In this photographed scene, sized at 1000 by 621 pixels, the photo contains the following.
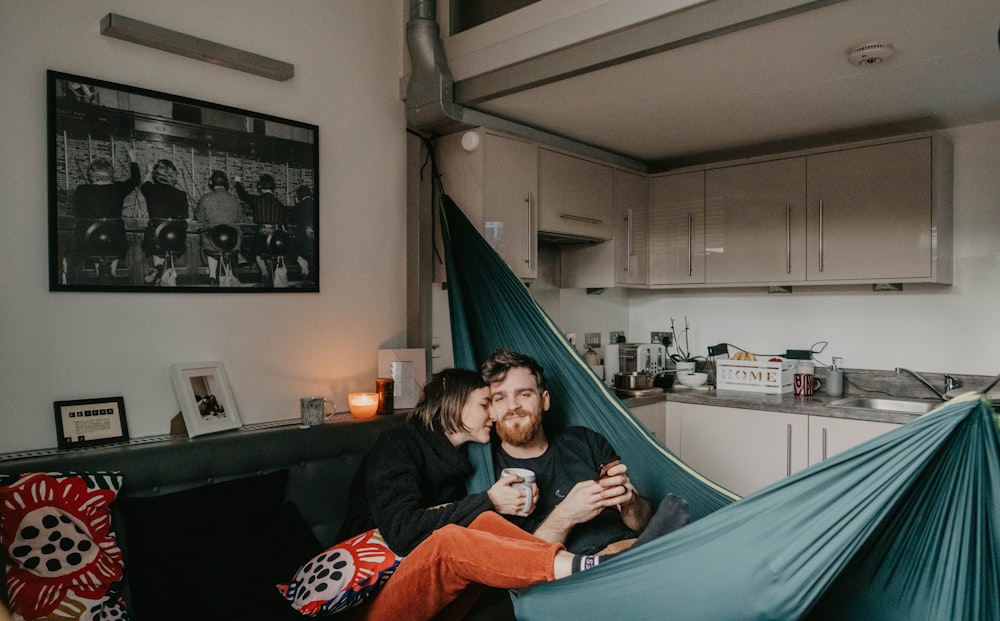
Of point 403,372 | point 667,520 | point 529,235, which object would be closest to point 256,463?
point 403,372

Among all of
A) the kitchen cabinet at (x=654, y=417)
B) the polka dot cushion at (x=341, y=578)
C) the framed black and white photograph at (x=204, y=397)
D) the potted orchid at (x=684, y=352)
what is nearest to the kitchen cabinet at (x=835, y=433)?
the kitchen cabinet at (x=654, y=417)

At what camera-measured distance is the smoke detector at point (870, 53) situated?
2.25 meters

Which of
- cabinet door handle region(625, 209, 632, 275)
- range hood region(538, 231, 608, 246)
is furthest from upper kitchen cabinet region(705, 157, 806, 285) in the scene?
range hood region(538, 231, 608, 246)

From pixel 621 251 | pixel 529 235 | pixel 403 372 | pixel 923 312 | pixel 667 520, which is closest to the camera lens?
pixel 667 520

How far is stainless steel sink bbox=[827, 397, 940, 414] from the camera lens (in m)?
3.25

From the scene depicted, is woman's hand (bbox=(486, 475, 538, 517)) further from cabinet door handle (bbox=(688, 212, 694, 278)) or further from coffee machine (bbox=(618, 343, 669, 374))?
cabinet door handle (bbox=(688, 212, 694, 278))

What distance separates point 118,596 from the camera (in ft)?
5.99

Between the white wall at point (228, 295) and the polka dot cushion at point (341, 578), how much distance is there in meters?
0.84

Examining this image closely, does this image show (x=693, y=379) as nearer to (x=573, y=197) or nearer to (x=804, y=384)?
(x=804, y=384)

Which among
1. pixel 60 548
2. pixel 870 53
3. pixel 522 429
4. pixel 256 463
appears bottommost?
pixel 60 548

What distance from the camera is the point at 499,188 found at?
9.93 ft

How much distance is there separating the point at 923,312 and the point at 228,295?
320 centimetres

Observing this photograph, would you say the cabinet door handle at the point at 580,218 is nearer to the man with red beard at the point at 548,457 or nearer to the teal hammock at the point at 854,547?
the man with red beard at the point at 548,457

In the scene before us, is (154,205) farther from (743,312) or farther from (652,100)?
Answer: (743,312)
